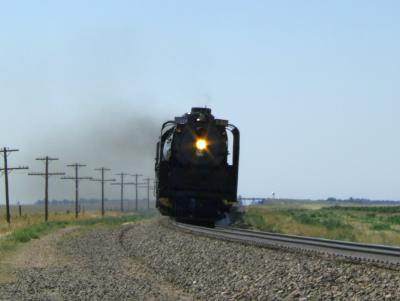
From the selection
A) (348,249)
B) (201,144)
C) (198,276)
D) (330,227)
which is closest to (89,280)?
(198,276)

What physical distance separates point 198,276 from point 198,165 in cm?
1511

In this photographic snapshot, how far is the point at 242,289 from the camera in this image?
703 inches

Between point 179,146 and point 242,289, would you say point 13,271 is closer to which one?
point 242,289

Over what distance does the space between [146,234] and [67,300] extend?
1915cm

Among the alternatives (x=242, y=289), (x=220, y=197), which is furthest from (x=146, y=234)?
(x=242, y=289)

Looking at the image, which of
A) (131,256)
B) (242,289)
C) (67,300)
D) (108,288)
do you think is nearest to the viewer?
(67,300)

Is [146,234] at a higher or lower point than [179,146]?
lower

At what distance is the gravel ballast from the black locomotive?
653 centimetres

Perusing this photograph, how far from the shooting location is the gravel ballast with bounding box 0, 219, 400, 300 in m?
15.7

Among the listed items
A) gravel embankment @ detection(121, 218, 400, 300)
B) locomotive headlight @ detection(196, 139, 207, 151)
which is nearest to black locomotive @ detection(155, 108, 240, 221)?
locomotive headlight @ detection(196, 139, 207, 151)

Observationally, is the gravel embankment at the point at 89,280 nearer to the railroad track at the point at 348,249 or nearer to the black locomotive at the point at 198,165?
the railroad track at the point at 348,249

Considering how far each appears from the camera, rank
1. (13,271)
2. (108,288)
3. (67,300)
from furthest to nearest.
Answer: (13,271)
(108,288)
(67,300)

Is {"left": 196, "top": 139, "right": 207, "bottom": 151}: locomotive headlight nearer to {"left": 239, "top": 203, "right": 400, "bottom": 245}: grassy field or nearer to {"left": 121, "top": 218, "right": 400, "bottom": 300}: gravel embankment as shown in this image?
{"left": 239, "top": 203, "right": 400, "bottom": 245}: grassy field

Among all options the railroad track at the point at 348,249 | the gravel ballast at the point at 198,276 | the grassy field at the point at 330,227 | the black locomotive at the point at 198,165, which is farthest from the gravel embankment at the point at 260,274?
the grassy field at the point at 330,227
